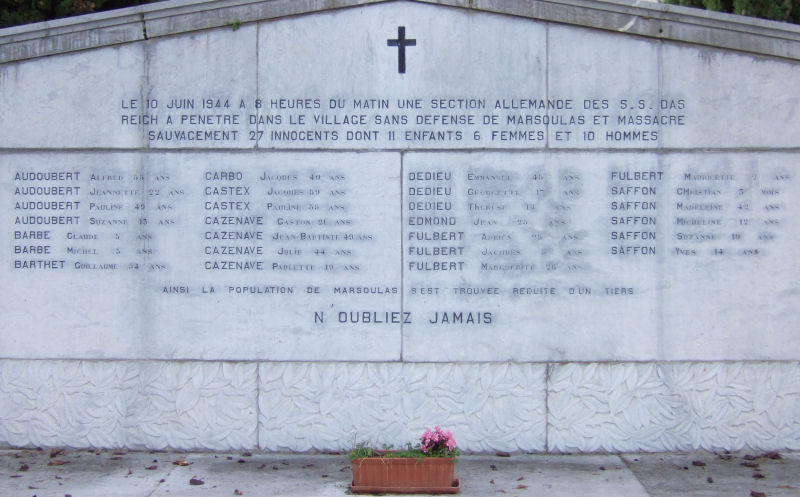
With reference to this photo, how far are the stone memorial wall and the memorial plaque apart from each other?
0.02m

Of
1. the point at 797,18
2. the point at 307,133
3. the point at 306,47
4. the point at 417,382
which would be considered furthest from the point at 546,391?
the point at 797,18

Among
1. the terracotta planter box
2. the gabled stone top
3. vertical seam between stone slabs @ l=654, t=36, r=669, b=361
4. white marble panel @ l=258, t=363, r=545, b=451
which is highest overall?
the gabled stone top

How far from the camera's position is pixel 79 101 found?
7312 mm

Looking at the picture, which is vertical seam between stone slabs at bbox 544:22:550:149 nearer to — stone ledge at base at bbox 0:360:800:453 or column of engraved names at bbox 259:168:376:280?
column of engraved names at bbox 259:168:376:280

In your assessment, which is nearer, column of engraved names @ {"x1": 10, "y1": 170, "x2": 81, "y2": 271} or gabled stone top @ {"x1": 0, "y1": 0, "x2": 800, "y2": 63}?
gabled stone top @ {"x1": 0, "y1": 0, "x2": 800, "y2": 63}

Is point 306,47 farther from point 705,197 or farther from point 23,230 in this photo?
point 705,197

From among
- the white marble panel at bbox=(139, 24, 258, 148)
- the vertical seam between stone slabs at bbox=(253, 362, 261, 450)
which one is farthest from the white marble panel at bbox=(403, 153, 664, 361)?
the white marble panel at bbox=(139, 24, 258, 148)

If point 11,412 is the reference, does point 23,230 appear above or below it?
above

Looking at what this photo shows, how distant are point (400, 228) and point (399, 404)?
1529 millimetres

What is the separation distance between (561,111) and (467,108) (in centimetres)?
82

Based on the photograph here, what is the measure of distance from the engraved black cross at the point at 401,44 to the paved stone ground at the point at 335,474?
3434 millimetres

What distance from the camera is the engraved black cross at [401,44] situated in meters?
7.23

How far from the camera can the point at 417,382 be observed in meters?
7.16

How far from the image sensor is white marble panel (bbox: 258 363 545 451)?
7133 mm
